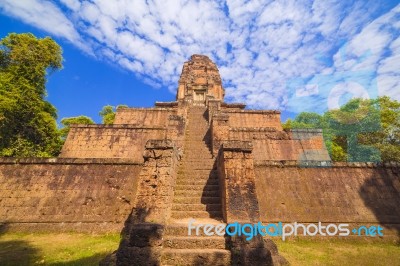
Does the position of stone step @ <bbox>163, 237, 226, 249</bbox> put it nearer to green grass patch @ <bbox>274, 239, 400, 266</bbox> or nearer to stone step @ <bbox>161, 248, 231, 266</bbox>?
stone step @ <bbox>161, 248, 231, 266</bbox>

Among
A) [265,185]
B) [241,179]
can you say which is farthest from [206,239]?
[265,185]

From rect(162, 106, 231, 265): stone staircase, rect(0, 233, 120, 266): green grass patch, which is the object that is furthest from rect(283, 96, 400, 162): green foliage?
rect(0, 233, 120, 266): green grass patch

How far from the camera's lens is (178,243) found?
13.2 feet

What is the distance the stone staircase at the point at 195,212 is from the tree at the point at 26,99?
1222 cm

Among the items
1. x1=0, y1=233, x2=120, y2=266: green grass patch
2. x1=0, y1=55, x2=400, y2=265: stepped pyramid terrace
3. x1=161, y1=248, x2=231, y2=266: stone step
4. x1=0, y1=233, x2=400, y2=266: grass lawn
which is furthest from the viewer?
x1=0, y1=233, x2=400, y2=266: grass lawn

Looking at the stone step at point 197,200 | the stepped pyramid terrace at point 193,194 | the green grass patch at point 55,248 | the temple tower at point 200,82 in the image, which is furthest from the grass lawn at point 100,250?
the temple tower at point 200,82

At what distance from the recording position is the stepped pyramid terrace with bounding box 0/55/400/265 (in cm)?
399

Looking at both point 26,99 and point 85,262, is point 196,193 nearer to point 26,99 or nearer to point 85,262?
point 85,262

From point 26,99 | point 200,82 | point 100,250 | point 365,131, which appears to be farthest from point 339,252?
point 365,131

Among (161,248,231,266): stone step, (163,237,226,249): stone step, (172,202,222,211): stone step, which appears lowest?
(161,248,231,266): stone step

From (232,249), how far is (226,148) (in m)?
2.16

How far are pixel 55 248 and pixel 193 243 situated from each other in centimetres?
416

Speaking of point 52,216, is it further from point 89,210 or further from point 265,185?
point 265,185

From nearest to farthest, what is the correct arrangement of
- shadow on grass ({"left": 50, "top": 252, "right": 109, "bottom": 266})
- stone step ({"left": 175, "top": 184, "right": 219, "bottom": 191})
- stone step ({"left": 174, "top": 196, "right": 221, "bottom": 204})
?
shadow on grass ({"left": 50, "top": 252, "right": 109, "bottom": 266}) < stone step ({"left": 174, "top": 196, "right": 221, "bottom": 204}) < stone step ({"left": 175, "top": 184, "right": 219, "bottom": 191})
